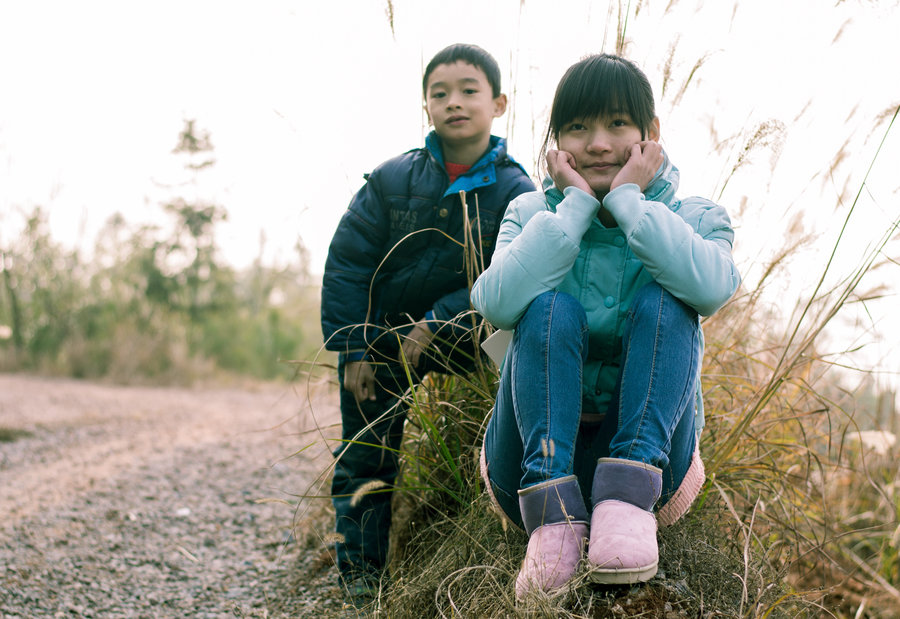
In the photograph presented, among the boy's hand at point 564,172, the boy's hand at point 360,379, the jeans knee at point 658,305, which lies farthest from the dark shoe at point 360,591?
the boy's hand at point 564,172

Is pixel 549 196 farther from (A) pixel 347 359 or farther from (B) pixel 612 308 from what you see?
(A) pixel 347 359

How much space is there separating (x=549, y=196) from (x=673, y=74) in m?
0.70

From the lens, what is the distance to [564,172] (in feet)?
4.92

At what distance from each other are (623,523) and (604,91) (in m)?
0.86

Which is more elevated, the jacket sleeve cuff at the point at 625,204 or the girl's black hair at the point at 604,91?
the girl's black hair at the point at 604,91

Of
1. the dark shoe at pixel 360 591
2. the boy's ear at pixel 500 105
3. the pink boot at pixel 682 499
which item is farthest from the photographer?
the boy's ear at pixel 500 105

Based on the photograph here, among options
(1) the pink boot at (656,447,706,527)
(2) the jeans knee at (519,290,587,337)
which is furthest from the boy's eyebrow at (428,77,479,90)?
(1) the pink boot at (656,447,706,527)

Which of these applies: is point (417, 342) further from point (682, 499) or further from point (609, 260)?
point (682, 499)

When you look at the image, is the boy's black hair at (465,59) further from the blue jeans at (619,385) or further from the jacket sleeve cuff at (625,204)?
the blue jeans at (619,385)

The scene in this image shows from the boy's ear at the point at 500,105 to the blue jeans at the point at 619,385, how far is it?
1.09 metres

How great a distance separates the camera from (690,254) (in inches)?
52.2

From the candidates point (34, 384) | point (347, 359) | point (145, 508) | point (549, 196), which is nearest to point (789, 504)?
point (549, 196)

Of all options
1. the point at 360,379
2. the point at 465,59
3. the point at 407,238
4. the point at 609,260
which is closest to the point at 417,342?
the point at 360,379

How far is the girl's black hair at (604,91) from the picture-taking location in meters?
1.51
